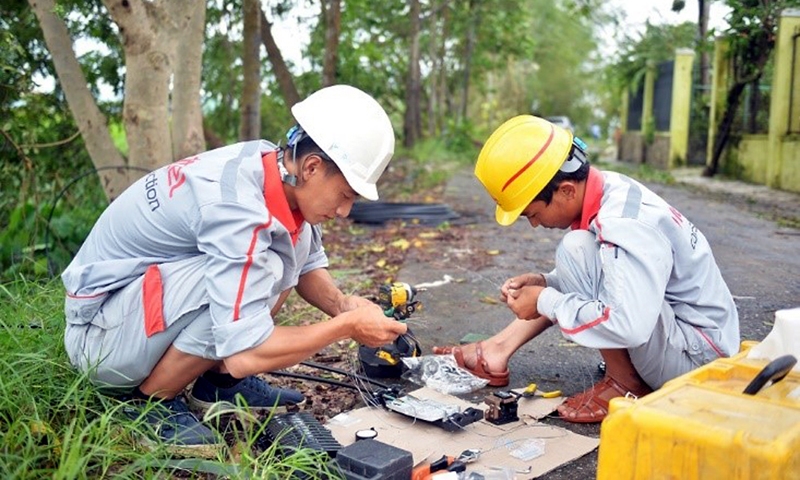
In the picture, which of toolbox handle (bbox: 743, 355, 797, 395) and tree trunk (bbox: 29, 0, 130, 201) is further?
tree trunk (bbox: 29, 0, 130, 201)

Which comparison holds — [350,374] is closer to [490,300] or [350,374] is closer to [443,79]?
[490,300]

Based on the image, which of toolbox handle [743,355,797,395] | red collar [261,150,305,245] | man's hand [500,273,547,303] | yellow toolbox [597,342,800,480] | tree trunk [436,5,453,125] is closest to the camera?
yellow toolbox [597,342,800,480]

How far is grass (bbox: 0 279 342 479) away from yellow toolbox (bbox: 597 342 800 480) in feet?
2.92

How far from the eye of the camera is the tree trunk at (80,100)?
526cm

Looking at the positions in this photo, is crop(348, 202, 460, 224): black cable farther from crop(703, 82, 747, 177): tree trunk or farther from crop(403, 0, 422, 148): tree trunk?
crop(403, 0, 422, 148): tree trunk

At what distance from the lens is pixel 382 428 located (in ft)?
10.1

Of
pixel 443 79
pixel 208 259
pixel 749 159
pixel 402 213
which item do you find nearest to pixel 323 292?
pixel 208 259

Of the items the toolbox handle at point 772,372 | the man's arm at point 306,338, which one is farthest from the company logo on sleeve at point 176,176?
the toolbox handle at point 772,372

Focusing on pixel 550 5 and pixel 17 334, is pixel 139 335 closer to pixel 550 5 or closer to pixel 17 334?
pixel 17 334

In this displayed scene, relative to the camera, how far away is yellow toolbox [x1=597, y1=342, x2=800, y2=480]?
1850mm

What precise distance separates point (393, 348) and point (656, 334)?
3.96 feet

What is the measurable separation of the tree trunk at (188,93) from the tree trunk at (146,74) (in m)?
0.45

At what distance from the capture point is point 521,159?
2.98m

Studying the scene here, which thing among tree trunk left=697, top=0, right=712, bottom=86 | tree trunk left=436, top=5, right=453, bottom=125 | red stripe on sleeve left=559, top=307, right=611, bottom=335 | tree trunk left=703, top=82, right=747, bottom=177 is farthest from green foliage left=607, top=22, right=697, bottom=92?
red stripe on sleeve left=559, top=307, right=611, bottom=335
